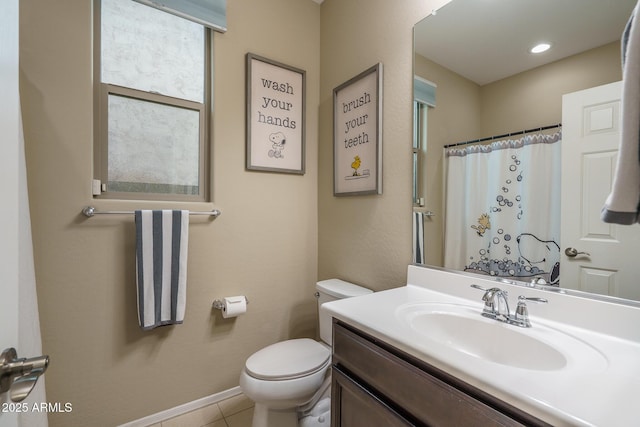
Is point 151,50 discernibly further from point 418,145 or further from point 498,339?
point 498,339

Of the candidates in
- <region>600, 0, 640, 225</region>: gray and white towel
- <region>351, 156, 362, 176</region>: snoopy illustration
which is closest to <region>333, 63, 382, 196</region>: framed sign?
<region>351, 156, 362, 176</region>: snoopy illustration

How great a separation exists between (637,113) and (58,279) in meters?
1.96

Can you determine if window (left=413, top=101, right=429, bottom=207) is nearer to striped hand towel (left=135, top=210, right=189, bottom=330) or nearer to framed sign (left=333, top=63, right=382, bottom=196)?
framed sign (left=333, top=63, right=382, bottom=196)

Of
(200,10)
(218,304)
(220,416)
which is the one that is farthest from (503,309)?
(200,10)

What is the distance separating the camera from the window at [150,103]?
142cm

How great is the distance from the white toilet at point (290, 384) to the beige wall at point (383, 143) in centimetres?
Result: 28

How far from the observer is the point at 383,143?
1.51m

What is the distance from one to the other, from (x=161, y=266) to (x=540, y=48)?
74.2 inches

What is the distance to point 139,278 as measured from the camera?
1.37 metres

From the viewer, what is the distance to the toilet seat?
122cm

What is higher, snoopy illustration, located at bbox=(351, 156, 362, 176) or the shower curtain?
snoopy illustration, located at bbox=(351, 156, 362, 176)

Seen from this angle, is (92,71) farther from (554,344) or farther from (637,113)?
(554,344)

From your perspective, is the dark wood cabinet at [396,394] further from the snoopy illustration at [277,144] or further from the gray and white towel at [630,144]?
the snoopy illustration at [277,144]

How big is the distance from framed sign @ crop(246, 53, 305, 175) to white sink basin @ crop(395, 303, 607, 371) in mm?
1242
